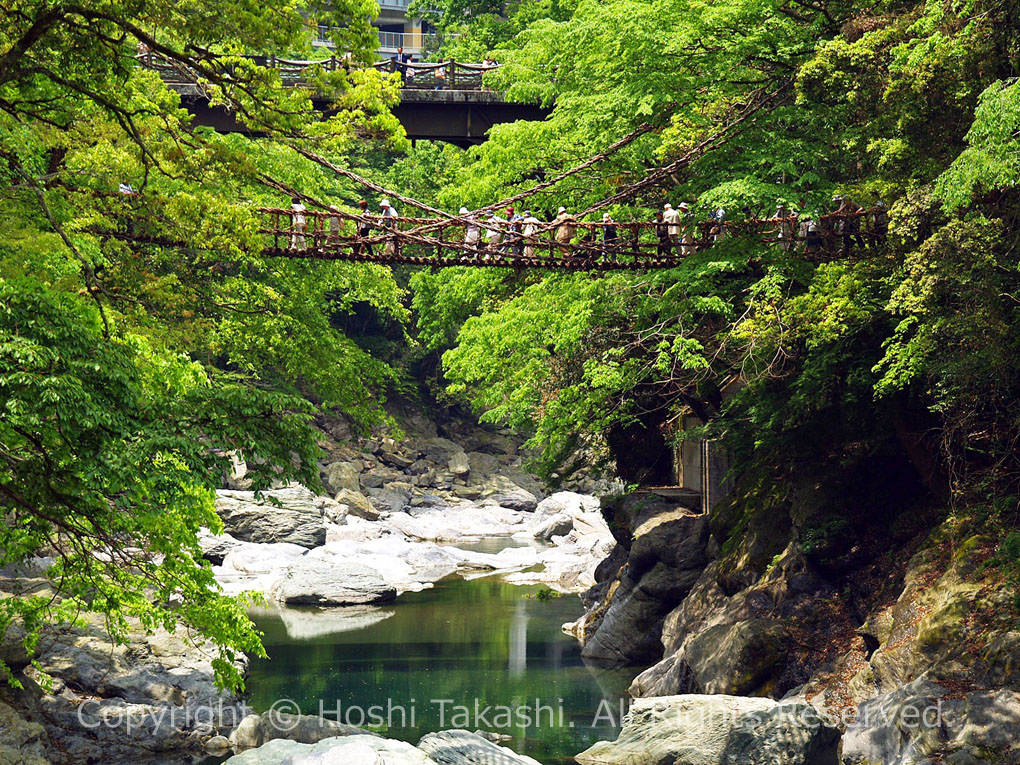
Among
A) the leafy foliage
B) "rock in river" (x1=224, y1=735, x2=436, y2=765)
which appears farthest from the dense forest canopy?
"rock in river" (x1=224, y1=735, x2=436, y2=765)

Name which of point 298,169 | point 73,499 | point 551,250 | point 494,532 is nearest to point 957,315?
point 551,250

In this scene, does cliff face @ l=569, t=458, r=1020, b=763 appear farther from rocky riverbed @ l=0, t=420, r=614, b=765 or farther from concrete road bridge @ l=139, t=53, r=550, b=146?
concrete road bridge @ l=139, t=53, r=550, b=146

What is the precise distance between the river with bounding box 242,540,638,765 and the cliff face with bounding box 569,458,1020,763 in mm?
1119

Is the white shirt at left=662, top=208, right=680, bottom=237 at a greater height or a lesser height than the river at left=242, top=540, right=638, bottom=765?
greater

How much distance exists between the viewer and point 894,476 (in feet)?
46.4

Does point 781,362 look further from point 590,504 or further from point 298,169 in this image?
point 590,504

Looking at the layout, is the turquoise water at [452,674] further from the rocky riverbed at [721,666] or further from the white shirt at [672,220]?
the white shirt at [672,220]

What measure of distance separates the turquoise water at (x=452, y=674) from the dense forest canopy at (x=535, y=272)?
126 inches

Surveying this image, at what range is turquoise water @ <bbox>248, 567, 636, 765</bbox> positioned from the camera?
45.0 ft

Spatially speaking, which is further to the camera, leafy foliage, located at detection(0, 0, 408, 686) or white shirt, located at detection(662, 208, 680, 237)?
white shirt, located at detection(662, 208, 680, 237)

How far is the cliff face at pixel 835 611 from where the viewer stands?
1003 cm

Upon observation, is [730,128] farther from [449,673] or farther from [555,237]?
[449,673]

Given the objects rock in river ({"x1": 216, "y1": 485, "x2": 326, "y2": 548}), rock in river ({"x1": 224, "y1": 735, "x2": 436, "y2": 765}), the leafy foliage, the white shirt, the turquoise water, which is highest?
the white shirt

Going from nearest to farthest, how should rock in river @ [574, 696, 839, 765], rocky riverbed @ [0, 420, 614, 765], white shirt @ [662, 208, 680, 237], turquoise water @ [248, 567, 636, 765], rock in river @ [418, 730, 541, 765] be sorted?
rock in river @ [574, 696, 839, 765] → rock in river @ [418, 730, 541, 765] → rocky riverbed @ [0, 420, 614, 765] → turquoise water @ [248, 567, 636, 765] → white shirt @ [662, 208, 680, 237]
